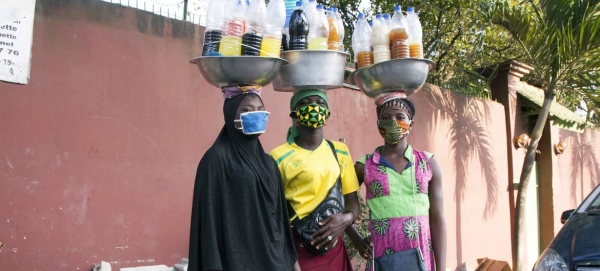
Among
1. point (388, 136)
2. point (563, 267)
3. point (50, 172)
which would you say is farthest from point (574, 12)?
point (50, 172)

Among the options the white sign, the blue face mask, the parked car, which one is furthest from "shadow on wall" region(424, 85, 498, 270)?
the white sign

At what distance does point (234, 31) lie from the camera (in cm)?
326

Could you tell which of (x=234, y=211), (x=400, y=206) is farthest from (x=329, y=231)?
(x=234, y=211)

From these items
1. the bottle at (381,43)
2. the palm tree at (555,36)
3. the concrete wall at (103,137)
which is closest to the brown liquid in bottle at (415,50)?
the bottle at (381,43)

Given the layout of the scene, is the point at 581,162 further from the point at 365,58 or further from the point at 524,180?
the point at 365,58

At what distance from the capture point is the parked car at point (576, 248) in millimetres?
4160

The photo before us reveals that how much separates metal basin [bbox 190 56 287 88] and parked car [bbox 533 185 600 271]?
2471mm

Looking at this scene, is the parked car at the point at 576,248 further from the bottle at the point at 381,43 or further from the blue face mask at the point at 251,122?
the blue face mask at the point at 251,122

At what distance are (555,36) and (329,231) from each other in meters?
5.69

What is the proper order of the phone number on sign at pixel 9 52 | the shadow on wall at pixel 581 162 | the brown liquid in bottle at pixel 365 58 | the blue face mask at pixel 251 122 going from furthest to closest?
the shadow on wall at pixel 581 162, the brown liquid in bottle at pixel 365 58, the phone number on sign at pixel 9 52, the blue face mask at pixel 251 122

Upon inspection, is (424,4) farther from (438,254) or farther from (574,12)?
(438,254)

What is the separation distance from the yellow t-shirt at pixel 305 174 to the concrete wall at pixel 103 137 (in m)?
2.02

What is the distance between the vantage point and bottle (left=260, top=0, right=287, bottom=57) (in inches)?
131

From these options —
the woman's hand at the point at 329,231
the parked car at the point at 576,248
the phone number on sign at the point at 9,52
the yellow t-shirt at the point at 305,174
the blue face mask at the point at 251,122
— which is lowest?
the parked car at the point at 576,248
